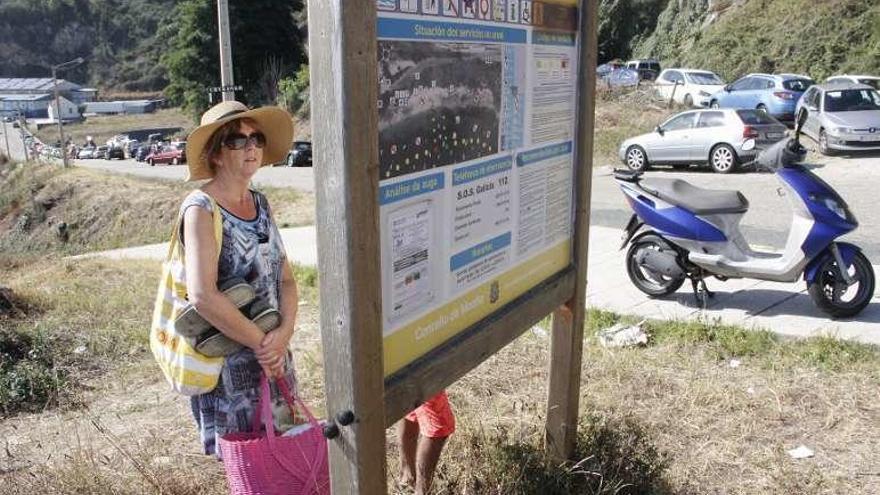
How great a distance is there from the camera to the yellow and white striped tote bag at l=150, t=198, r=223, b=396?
2.68 metres

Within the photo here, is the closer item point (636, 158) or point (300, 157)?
point (636, 158)

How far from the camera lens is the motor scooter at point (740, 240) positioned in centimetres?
586

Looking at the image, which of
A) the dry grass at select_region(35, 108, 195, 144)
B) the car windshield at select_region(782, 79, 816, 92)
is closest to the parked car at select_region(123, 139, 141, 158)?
the dry grass at select_region(35, 108, 195, 144)

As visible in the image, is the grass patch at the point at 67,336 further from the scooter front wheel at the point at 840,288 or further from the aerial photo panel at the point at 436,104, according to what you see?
the scooter front wheel at the point at 840,288

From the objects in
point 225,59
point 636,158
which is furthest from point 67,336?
point 225,59

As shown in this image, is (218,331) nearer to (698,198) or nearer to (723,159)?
(698,198)

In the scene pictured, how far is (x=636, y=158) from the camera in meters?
18.2

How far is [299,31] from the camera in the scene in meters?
57.9

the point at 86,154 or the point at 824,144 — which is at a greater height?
the point at 824,144

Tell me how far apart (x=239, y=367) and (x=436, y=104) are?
113cm

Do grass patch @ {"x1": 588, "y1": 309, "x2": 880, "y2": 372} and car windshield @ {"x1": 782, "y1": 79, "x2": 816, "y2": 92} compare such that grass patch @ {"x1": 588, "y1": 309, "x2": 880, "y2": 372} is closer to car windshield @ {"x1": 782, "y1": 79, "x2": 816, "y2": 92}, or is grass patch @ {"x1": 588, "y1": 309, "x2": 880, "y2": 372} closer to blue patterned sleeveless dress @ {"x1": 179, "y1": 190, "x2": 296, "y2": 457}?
blue patterned sleeveless dress @ {"x1": 179, "y1": 190, "x2": 296, "y2": 457}

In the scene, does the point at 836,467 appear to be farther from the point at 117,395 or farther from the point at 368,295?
the point at 117,395

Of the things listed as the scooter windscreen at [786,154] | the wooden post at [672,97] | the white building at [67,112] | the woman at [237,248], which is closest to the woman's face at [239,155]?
the woman at [237,248]

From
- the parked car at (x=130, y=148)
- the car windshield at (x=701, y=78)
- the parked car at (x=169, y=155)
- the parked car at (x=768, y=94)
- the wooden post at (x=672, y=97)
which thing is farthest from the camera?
the parked car at (x=130, y=148)
